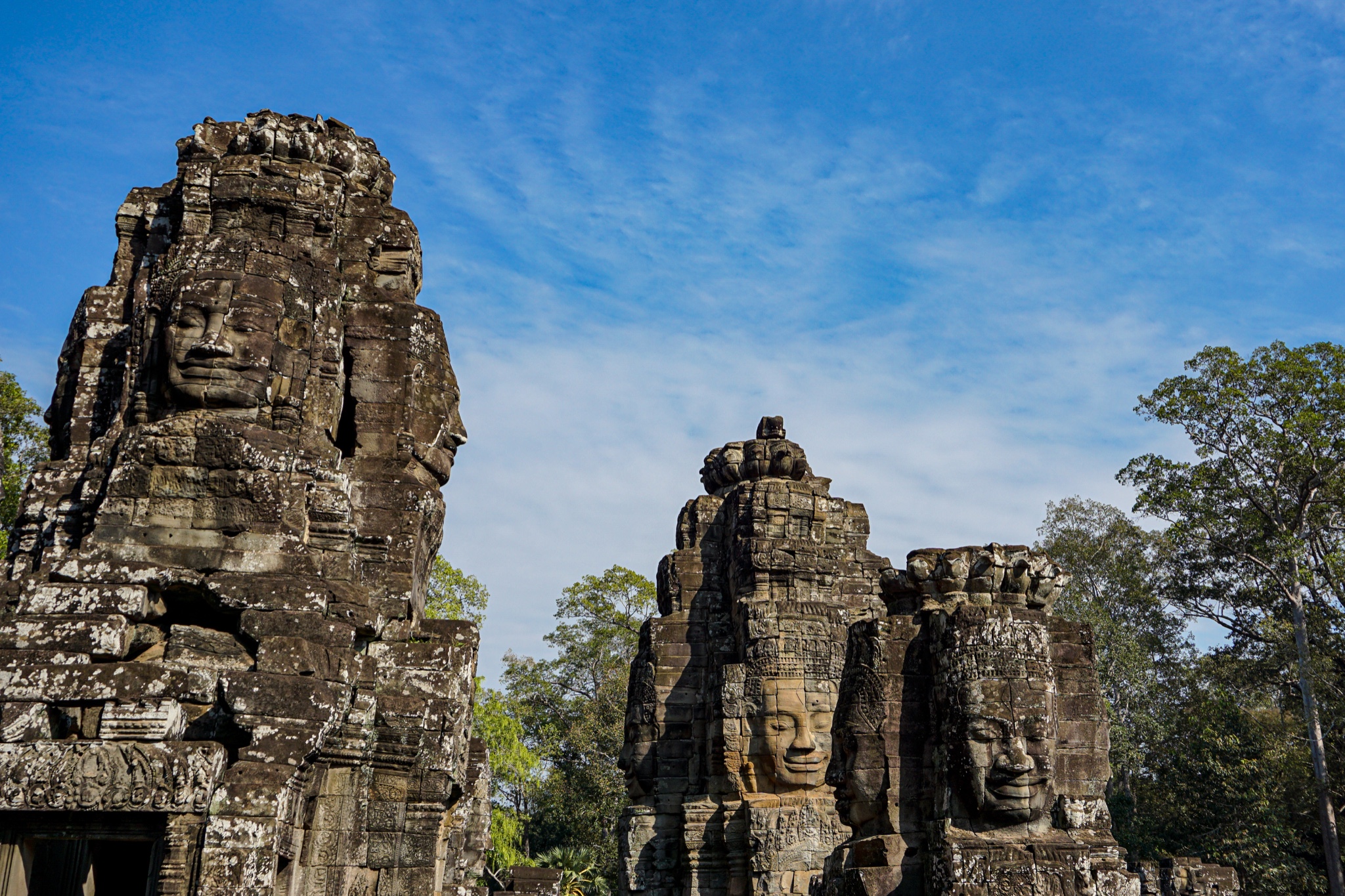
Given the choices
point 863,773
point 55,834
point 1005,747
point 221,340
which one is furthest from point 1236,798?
point 55,834

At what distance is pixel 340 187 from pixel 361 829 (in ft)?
17.6

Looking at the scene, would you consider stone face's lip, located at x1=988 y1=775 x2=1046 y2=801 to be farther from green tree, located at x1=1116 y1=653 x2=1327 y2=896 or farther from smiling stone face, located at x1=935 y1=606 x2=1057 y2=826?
green tree, located at x1=1116 y1=653 x2=1327 y2=896

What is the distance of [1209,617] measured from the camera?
94.9 ft

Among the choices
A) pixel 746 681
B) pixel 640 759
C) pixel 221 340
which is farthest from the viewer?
pixel 640 759

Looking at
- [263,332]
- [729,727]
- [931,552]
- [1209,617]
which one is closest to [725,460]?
[729,727]

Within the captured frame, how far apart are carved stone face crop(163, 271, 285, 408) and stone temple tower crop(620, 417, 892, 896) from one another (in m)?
9.52

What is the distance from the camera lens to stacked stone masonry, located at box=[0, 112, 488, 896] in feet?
23.2

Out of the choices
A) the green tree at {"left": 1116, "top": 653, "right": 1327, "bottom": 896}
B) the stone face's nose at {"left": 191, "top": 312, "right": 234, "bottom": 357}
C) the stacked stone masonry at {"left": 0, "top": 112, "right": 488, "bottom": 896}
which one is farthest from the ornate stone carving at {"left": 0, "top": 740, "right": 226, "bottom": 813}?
the green tree at {"left": 1116, "top": 653, "right": 1327, "bottom": 896}

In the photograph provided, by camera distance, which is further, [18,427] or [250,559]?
[18,427]

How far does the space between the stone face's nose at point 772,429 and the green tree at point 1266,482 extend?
12.4m

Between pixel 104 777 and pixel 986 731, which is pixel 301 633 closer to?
pixel 104 777

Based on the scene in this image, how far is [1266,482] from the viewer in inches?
1056

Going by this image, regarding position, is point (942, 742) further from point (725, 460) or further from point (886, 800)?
point (725, 460)

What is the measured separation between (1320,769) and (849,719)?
18011 mm
